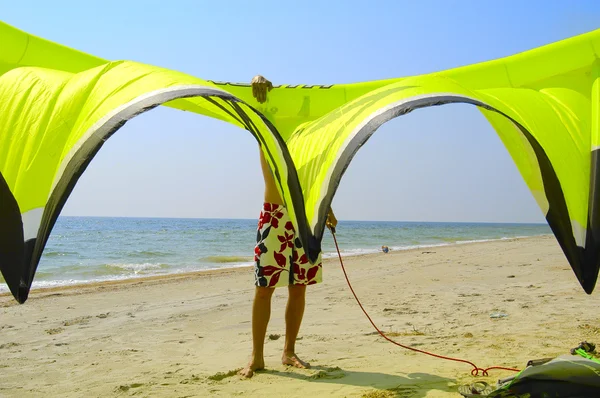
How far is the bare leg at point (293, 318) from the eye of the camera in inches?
146

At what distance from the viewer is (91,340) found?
537cm

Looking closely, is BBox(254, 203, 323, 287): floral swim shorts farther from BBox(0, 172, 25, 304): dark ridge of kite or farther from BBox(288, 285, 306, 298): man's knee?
BBox(0, 172, 25, 304): dark ridge of kite

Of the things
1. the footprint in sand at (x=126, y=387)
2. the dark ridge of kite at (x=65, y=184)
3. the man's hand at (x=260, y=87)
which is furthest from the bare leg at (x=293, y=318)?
the dark ridge of kite at (x=65, y=184)

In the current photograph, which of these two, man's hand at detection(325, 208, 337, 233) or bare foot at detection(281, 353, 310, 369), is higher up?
man's hand at detection(325, 208, 337, 233)

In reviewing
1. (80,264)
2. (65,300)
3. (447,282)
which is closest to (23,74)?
(65,300)

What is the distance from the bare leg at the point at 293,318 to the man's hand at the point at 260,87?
1.34 m

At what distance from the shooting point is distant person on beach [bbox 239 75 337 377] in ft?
11.7

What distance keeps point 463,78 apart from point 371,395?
202 centimetres

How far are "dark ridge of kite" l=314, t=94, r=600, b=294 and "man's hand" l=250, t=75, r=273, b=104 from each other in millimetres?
1523

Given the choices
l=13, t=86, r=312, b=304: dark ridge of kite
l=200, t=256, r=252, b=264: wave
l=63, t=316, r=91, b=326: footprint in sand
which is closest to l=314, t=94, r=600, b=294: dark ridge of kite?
l=13, t=86, r=312, b=304: dark ridge of kite

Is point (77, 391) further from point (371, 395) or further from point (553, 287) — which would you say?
point (553, 287)

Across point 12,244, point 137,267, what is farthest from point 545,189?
point 137,267

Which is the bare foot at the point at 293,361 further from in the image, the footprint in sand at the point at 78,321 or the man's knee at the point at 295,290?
the footprint in sand at the point at 78,321

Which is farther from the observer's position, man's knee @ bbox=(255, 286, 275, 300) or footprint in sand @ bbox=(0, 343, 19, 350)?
footprint in sand @ bbox=(0, 343, 19, 350)
